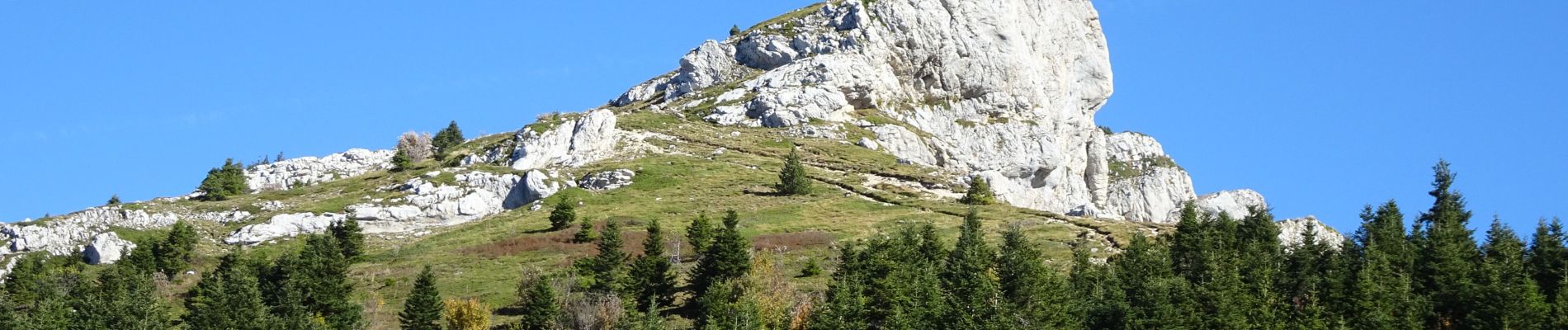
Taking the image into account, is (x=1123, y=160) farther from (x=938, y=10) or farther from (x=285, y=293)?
(x=285, y=293)

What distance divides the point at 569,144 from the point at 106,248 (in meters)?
41.0

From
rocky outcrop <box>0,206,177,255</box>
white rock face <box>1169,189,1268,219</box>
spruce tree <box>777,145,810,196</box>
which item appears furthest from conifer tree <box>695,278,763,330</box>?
white rock face <box>1169,189,1268,219</box>

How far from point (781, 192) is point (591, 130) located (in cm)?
2264

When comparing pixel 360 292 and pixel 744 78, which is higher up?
pixel 744 78

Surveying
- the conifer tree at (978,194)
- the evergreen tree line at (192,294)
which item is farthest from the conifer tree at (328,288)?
the conifer tree at (978,194)

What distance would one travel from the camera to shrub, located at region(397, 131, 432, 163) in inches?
6339

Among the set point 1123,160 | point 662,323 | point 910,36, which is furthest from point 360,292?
point 1123,160

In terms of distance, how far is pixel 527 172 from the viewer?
12519 cm

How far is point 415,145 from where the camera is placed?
165000mm

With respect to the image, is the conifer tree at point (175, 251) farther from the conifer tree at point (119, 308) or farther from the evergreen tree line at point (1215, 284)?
the evergreen tree line at point (1215, 284)

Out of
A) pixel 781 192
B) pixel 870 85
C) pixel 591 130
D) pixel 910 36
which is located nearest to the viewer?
pixel 781 192

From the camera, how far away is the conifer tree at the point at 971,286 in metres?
73.5

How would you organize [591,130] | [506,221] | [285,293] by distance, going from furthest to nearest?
[591,130], [506,221], [285,293]

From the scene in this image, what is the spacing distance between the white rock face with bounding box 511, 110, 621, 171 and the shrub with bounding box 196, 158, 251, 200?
2354 centimetres
